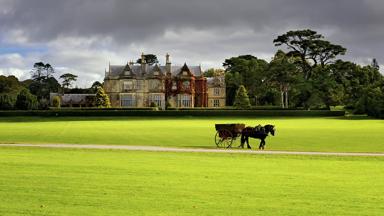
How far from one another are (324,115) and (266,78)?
24.8m

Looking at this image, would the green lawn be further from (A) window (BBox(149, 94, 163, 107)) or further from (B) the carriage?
(A) window (BBox(149, 94, 163, 107))

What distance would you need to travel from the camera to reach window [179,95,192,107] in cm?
10612

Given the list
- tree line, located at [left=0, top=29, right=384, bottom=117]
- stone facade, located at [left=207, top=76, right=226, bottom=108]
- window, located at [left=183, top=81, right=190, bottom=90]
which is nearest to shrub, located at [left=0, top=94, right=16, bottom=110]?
tree line, located at [left=0, top=29, right=384, bottom=117]

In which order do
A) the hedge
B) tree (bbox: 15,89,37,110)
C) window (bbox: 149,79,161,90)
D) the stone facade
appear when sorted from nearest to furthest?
the hedge, tree (bbox: 15,89,37,110), window (bbox: 149,79,161,90), the stone facade

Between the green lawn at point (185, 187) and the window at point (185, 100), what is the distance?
289 feet

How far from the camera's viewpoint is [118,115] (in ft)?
238

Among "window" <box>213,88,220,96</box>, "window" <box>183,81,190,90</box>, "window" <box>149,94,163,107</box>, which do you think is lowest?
"window" <box>149,94,163,107</box>

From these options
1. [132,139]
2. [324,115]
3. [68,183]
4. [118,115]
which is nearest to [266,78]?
[324,115]

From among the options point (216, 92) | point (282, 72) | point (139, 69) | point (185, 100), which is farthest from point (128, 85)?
point (282, 72)

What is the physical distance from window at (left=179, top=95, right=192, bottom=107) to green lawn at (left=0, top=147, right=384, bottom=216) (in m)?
87.9

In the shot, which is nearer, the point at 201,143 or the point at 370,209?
the point at 370,209

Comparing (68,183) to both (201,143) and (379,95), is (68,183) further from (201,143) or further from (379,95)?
(379,95)

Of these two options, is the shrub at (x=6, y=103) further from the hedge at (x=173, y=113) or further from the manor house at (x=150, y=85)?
the manor house at (x=150, y=85)

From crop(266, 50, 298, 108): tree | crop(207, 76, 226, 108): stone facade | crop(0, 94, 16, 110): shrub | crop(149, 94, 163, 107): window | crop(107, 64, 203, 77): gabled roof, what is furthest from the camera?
crop(207, 76, 226, 108): stone facade
